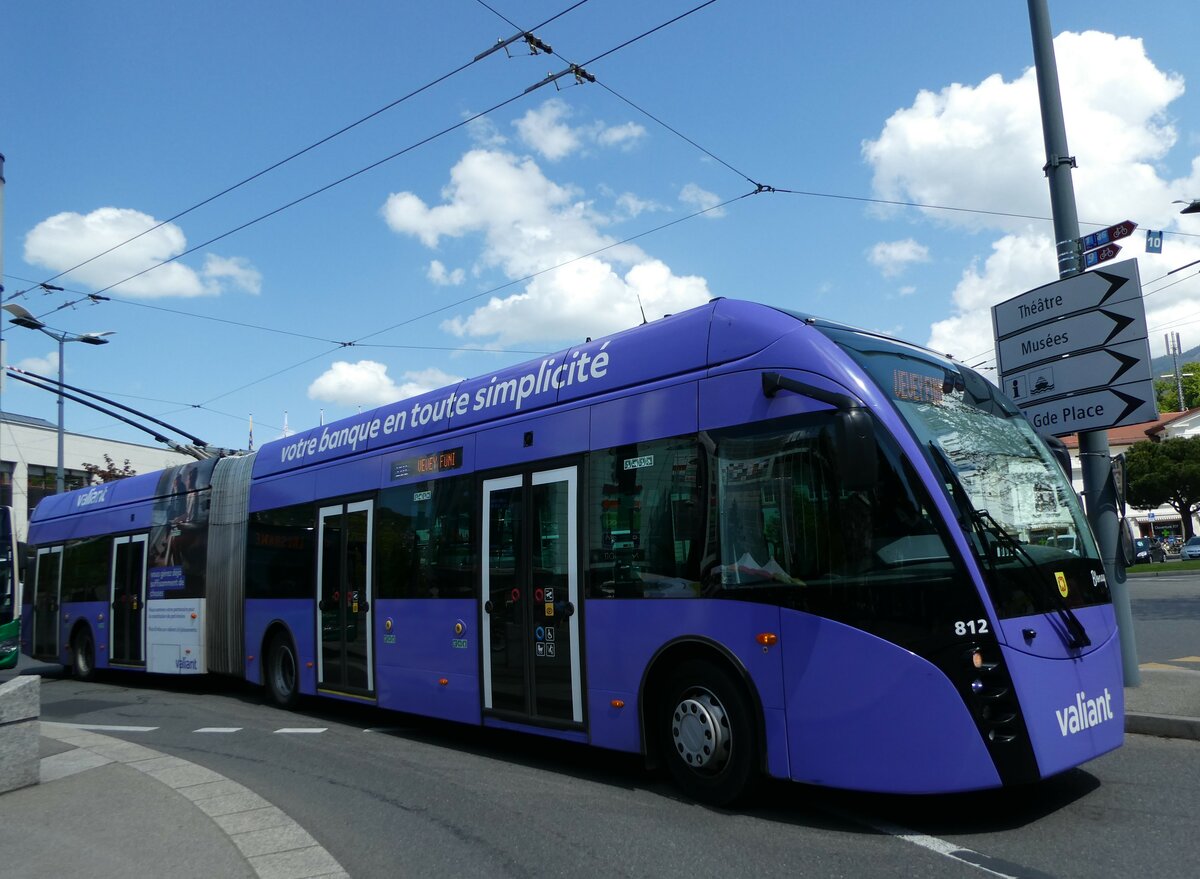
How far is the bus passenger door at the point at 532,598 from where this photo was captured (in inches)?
284

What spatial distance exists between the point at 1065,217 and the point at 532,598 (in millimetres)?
6655

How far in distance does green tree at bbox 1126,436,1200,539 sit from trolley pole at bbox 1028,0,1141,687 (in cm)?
4863

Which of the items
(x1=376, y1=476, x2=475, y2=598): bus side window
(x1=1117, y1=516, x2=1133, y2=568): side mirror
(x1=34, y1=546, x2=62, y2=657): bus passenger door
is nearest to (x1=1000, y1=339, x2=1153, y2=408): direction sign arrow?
(x1=1117, y1=516, x2=1133, y2=568): side mirror

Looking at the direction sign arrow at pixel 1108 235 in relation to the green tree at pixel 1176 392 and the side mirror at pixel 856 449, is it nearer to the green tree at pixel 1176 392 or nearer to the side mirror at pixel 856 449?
the side mirror at pixel 856 449

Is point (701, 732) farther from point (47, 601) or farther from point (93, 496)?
point (47, 601)

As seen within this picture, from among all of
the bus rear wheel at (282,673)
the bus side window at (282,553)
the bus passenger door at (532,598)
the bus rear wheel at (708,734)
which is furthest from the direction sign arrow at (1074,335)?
the bus rear wheel at (282,673)

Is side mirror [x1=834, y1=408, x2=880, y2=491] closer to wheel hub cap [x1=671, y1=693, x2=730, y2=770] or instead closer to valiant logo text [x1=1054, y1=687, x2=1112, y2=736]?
valiant logo text [x1=1054, y1=687, x2=1112, y2=736]

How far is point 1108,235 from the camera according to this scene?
30.9ft

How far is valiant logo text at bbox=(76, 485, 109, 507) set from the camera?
653 inches

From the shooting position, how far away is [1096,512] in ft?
30.2

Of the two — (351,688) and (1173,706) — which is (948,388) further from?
(351,688)

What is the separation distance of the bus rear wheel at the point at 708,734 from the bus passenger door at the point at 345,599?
4508 millimetres

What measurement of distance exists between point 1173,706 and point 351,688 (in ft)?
25.4

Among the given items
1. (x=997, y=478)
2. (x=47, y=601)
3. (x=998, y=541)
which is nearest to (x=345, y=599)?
(x=997, y=478)
